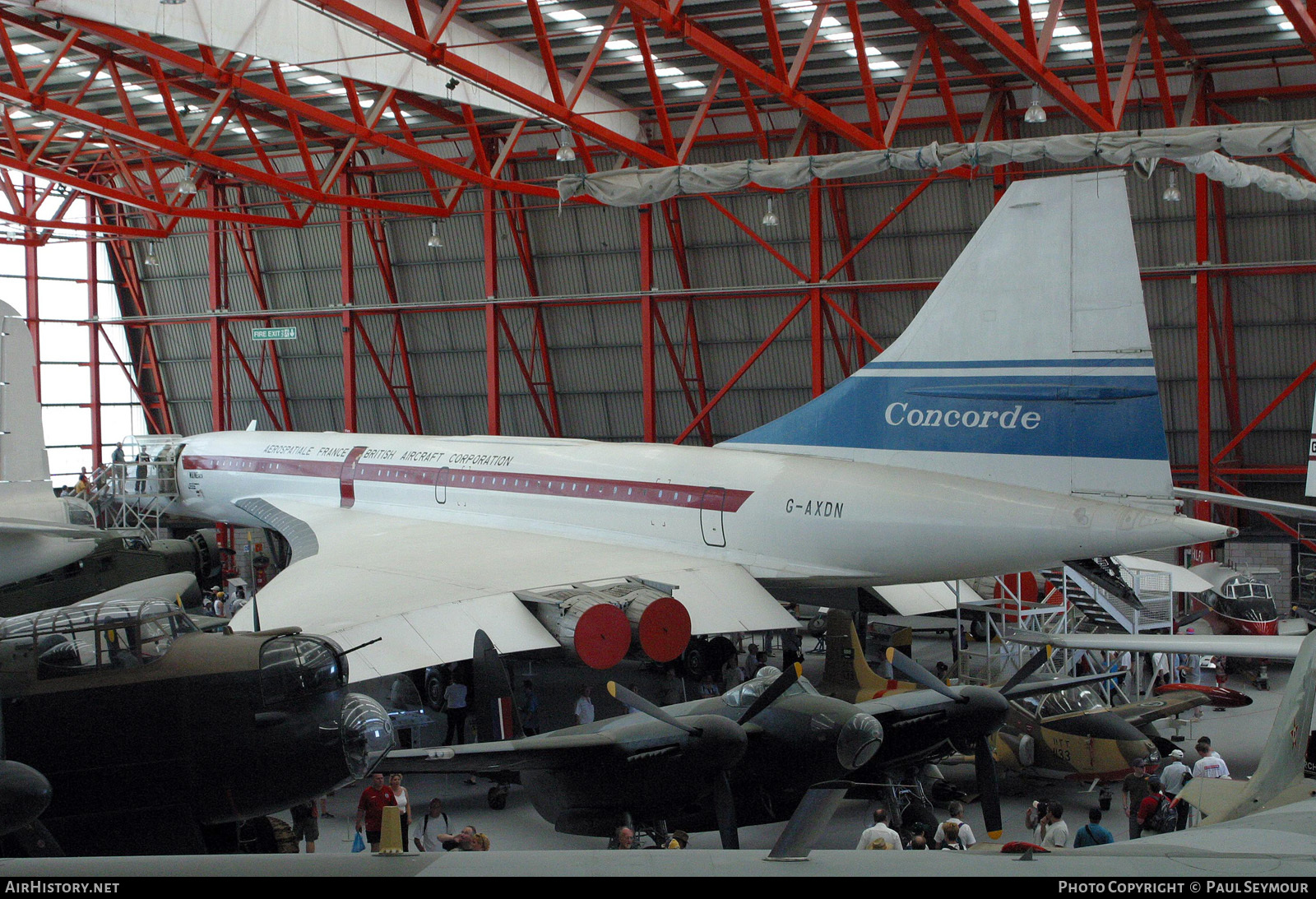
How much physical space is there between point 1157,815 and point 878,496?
4200 millimetres

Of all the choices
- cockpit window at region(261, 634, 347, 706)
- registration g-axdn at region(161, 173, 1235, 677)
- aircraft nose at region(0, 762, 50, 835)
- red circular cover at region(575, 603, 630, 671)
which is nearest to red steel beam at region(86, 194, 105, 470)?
registration g-axdn at region(161, 173, 1235, 677)

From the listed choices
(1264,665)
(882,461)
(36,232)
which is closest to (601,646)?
(882,461)

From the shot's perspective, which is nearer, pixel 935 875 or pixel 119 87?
pixel 935 875

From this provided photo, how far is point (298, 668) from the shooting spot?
26.0 feet

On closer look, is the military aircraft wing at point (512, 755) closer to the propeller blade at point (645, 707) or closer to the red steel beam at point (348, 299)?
the propeller blade at point (645, 707)

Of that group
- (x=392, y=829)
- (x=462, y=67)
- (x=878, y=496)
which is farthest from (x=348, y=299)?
(x=392, y=829)

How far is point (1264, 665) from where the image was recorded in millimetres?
17469

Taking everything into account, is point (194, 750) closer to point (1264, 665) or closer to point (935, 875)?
point (935, 875)

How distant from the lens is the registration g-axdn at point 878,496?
10789 millimetres

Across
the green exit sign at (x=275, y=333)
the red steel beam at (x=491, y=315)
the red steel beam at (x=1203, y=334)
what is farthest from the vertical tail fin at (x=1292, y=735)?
the green exit sign at (x=275, y=333)

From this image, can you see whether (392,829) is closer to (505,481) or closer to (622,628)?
(622,628)

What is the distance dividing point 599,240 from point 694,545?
16229mm

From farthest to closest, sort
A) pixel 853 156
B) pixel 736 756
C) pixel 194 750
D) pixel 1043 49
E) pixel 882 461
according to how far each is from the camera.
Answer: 1. pixel 853 156
2. pixel 1043 49
3. pixel 882 461
4. pixel 736 756
5. pixel 194 750

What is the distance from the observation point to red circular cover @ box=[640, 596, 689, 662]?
11.7 meters
